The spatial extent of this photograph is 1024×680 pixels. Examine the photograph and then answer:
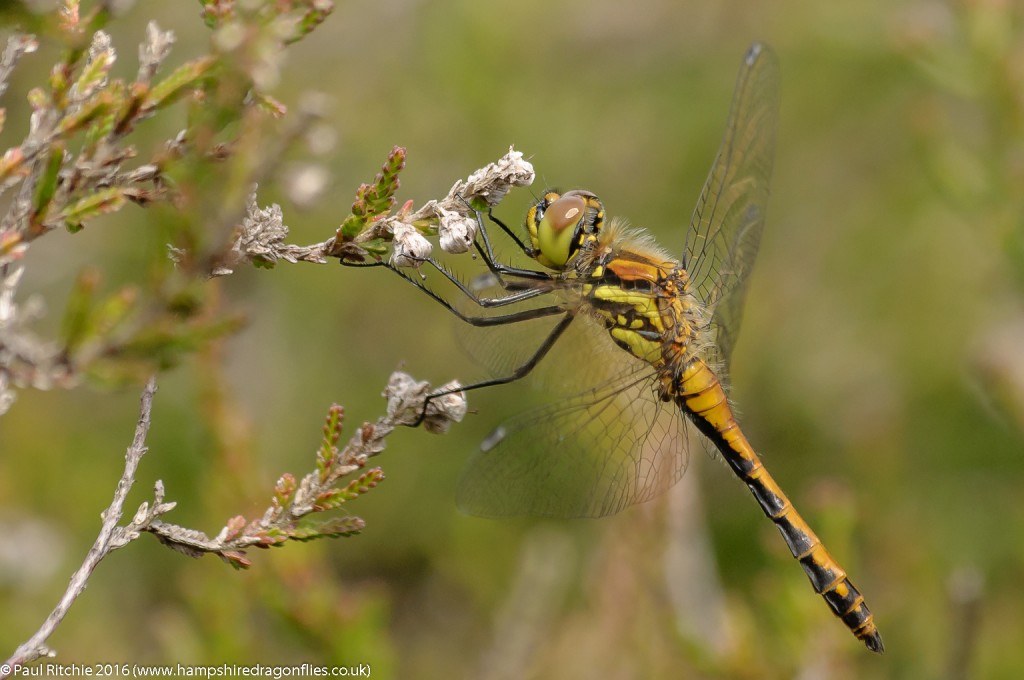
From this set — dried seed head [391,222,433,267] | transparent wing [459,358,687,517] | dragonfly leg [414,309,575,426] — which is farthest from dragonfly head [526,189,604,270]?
dried seed head [391,222,433,267]

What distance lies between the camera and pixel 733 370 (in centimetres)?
390

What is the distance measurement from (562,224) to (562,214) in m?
0.02

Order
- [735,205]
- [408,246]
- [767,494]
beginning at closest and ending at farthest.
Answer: [408,246], [767,494], [735,205]

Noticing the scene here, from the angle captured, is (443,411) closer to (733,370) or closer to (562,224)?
(562,224)

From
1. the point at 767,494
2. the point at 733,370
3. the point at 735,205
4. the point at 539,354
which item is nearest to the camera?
the point at 539,354

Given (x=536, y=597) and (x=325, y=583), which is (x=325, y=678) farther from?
(x=536, y=597)

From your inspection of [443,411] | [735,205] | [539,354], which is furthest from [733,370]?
[443,411]

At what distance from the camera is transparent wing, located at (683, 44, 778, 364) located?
2545mm

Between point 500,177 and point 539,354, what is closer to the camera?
point 500,177

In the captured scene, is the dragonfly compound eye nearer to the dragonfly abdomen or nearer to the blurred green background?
the dragonfly abdomen

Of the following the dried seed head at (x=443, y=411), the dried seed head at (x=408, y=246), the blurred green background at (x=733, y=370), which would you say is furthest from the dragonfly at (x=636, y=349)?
the dried seed head at (x=408, y=246)

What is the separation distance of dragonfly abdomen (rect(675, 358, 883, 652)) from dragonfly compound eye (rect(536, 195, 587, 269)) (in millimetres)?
559

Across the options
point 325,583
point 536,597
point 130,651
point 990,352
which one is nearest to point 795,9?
point 990,352

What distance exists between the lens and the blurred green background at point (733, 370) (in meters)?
2.85
